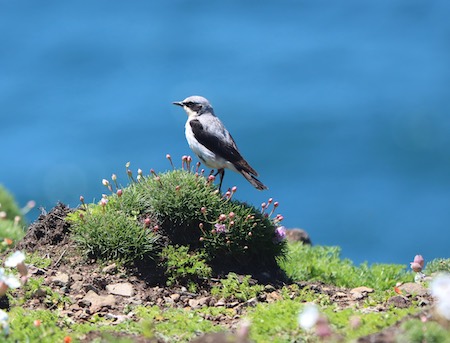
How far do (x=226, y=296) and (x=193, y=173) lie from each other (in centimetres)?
199

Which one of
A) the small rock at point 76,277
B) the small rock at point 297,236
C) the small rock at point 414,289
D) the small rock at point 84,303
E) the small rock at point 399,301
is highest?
the small rock at point 297,236

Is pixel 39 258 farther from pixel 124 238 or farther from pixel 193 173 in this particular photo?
pixel 193 173

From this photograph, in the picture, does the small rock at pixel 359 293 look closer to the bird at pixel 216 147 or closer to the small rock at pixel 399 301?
the small rock at pixel 399 301

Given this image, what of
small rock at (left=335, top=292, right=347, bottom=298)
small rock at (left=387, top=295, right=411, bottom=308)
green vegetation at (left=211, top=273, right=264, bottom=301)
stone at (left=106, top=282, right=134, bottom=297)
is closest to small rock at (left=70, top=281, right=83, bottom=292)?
stone at (left=106, top=282, right=134, bottom=297)

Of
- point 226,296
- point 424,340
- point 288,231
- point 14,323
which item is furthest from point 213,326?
point 288,231

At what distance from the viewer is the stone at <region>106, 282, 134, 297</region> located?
29.5ft

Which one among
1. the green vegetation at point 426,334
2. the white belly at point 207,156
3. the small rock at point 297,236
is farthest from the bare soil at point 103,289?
the small rock at point 297,236

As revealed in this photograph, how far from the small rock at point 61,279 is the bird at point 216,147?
243 centimetres

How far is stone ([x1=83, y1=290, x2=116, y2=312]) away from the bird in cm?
243

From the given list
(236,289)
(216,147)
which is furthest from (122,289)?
(216,147)

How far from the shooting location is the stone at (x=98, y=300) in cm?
859

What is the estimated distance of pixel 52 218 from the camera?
10312mm

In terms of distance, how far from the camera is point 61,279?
914 centimetres

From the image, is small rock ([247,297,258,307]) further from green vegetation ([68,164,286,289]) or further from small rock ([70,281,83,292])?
small rock ([70,281,83,292])
